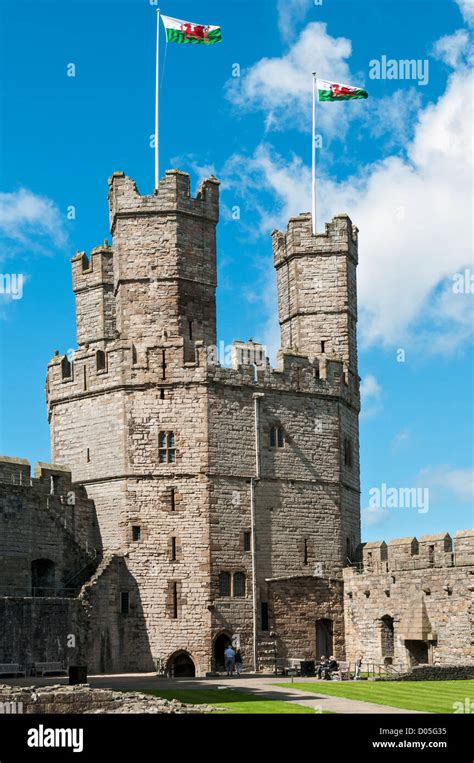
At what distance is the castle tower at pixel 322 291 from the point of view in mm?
51625

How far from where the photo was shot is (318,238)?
52.0 meters

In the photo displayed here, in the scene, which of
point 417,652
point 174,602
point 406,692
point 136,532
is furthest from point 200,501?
point 406,692

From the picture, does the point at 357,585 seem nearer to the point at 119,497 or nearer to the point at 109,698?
the point at 119,497

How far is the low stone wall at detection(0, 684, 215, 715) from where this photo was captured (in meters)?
27.0

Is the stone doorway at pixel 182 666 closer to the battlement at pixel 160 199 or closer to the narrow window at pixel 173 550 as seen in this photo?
the narrow window at pixel 173 550

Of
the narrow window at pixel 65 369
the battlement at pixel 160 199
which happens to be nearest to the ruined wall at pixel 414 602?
the narrow window at pixel 65 369

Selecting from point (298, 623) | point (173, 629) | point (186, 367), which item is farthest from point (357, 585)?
point (186, 367)

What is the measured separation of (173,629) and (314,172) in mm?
20291

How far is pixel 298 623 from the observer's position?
1841 inches

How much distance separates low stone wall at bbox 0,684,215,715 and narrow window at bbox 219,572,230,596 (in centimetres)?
1707

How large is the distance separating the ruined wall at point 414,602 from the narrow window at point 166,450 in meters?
8.28

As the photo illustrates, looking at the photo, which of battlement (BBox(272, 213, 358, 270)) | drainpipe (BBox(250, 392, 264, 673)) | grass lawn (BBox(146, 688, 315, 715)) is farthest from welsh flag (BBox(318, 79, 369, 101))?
grass lawn (BBox(146, 688, 315, 715))

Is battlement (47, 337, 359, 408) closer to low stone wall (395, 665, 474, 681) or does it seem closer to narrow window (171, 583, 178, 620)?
narrow window (171, 583, 178, 620)

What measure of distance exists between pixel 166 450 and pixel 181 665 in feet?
26.0
